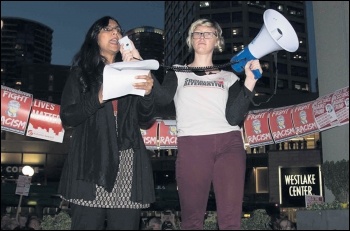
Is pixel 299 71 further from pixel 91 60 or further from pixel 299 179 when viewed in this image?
pixel 91 60

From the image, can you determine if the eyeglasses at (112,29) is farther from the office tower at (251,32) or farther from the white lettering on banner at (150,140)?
the office tower at (251,32)

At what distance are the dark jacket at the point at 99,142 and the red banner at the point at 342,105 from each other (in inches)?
253

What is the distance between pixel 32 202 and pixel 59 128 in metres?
14.8

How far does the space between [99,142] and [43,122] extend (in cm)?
829

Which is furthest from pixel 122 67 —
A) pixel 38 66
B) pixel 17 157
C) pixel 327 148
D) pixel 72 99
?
pixel 38 66

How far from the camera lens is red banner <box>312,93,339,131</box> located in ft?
29.9

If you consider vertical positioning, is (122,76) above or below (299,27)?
below

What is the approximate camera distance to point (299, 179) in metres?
34.8

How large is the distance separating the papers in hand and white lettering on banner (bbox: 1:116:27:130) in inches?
329

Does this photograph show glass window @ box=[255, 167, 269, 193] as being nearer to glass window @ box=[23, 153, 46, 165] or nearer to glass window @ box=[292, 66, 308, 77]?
glass window @ box=[23, 153, 46, 165]

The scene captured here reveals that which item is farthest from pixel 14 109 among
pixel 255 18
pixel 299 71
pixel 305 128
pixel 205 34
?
pixel 299 71

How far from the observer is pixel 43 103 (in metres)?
10.9

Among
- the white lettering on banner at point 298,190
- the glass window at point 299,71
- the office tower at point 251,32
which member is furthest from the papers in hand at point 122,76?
the glass window at point 299,71

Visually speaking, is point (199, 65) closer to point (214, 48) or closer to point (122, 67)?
point (214, 48)
